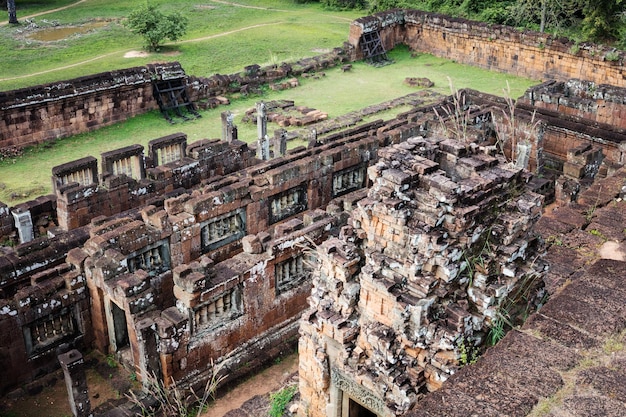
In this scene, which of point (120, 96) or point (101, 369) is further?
point (120, 96)

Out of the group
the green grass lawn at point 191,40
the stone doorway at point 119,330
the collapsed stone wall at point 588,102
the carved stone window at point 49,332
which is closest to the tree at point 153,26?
the green grass lawn at point 191,40

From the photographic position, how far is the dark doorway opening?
8470mm

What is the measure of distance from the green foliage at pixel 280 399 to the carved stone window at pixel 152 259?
367cm

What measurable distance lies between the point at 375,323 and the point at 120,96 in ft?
60.6

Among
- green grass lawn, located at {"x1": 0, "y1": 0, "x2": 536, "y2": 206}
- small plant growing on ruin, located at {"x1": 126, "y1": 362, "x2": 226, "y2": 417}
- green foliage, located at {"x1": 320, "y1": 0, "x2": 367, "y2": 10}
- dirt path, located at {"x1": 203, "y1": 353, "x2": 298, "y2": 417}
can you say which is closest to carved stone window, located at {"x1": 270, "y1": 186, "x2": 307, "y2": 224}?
dirt path, located at {"x1": 203, "y1": 353, "x2": 298, "y2": 417}

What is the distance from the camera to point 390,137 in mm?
16297

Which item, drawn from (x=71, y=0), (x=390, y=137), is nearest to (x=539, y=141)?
(x=390, y=137)

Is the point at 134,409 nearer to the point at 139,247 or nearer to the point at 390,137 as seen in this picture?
the point at 139,247

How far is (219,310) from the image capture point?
38.1 ft

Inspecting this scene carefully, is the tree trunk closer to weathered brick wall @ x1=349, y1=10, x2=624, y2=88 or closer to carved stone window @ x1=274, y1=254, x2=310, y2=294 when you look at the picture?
weathered brick wall @ x1=349, y1=10, x2=624, y2=88

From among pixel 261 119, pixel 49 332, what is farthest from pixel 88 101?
pixel 49 332

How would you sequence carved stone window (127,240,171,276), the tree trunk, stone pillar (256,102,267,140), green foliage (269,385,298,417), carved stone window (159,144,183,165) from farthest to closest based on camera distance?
the tree trunk < stone pillar (256,102,267,140) < carved stone window (159,144,183,165) < carved stone window (127,240,171,276) < green foliage (269,385,298,417)

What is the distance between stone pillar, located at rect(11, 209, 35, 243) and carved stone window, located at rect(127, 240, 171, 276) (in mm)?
4220

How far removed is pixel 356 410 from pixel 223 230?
5.78 m
